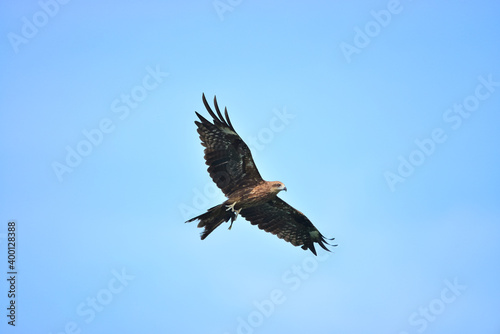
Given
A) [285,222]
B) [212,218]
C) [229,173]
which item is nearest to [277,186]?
[229,173]

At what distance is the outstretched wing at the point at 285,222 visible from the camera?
16719 millimetres

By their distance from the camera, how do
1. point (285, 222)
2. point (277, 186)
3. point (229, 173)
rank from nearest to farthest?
point (277, 186) → point (229, 173) → point (285, 222)

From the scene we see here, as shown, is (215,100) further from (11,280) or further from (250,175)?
(11,280)

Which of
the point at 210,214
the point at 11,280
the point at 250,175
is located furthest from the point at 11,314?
the point at 250,175

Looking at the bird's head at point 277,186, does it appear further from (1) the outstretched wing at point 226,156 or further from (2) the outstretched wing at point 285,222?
(2) the outstretched wing at point 285,222

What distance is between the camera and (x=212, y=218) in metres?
15.4

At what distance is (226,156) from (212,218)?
1.41 m

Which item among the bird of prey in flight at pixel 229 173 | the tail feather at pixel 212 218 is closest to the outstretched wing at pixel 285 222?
the bird of prey in flight at pixel 229 173

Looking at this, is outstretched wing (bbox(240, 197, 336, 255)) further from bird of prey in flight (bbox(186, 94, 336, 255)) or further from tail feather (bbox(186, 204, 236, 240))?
tail feather (bbox(186, 204, 236, 240))

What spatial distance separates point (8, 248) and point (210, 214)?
15.2 ft

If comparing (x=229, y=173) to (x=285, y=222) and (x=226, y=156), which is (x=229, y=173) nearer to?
(x=226, y=156)

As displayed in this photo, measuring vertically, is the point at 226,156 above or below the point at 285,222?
above


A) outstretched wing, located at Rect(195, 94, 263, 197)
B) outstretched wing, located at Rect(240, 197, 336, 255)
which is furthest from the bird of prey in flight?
outstretched wing, located at Rect(240, 197, 336, 255)

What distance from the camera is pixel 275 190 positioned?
605 inches
